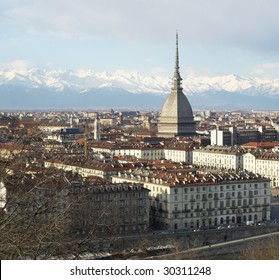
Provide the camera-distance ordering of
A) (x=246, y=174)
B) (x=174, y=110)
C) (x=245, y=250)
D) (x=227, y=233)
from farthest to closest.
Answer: (x=174, y=110) → (x=246, y=174) → (x=227, y=233) → (x=245, y=250)

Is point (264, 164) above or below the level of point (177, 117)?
below

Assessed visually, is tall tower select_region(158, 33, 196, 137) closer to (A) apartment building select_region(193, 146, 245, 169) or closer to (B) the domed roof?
(B) the domed roof

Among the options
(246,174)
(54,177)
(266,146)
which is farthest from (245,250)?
(266,146)

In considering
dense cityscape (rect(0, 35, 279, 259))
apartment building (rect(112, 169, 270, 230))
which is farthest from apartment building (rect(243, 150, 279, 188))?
apartment building (rect(112, 169, 270, 230))

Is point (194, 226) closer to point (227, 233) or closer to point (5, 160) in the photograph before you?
point (227, 233)

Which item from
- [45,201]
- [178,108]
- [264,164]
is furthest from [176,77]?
[45,201]

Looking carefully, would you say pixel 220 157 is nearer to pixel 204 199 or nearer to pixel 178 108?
pixel 204 199
